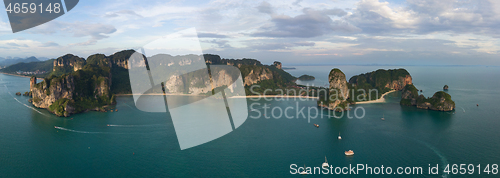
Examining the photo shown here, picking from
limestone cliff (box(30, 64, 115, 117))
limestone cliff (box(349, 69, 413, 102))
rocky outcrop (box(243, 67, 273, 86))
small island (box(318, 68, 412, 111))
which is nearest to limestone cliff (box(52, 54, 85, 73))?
limestone cliff (box(30, 64, 115, 117))

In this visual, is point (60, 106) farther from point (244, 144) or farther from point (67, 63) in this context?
point (67, 63)

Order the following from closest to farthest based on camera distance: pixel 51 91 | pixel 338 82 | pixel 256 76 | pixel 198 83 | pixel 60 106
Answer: pixel 60 106 < pixel 51 91 < pixel 338 82 < pixel 198 83 < pixel 256 76

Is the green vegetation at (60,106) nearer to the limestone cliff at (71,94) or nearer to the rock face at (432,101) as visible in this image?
the limestone cliff at (71,94)

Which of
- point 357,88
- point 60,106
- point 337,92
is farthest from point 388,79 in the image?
point 60,106

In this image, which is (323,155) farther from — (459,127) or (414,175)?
(459,127)

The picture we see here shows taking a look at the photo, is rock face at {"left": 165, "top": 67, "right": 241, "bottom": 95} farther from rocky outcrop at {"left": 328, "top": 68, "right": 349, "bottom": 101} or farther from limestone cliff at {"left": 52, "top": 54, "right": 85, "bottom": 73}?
limestone cliff at {"left": 52, "top": 54, "right": 85, "bottom": 73}

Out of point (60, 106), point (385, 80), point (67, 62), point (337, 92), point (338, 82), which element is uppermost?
point (67, 62)

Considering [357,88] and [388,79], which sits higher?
[388,79]
